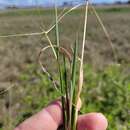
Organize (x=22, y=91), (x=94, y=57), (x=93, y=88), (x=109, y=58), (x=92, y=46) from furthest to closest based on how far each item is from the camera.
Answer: (x=92, y=46), (x=109, y=58), (x=94, y=57), (x=22, y=91), (x=93, y=88)

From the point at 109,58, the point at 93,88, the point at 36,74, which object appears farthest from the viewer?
the point at 109,58

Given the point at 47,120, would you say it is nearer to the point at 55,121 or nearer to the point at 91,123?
the point at 55,121

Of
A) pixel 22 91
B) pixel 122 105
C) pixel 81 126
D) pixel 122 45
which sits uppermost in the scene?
pixel 81 126

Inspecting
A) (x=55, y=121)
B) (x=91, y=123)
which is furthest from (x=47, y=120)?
(x=91, y=123)

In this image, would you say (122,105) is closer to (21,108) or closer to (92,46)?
(21,108)

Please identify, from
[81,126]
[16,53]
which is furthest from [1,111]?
[16,53]
